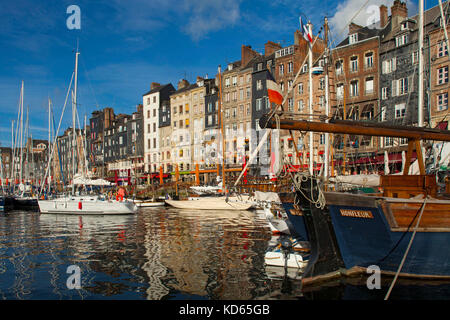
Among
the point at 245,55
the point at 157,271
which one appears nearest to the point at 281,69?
the point at 245,55

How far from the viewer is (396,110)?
141ft

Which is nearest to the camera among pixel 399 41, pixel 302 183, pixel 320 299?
pixel 320 299

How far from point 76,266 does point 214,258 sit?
5.30 meters

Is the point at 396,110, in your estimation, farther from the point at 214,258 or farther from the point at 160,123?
the point at 160,123

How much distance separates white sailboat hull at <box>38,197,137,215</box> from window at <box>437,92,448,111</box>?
1317 inches

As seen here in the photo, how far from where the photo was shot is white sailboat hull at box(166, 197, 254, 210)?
3850 cm

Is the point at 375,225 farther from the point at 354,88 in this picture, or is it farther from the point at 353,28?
the point at 353,28

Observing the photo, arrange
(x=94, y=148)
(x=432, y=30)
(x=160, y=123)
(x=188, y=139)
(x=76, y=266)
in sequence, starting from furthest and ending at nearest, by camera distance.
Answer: (x=94, y=148), (x=160, y=123), (x=188, y=139), (x=432, y=30), (x=76, y=266)

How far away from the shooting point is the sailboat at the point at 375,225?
9891 mm

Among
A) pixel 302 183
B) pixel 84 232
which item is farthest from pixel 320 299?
pixel 84 232

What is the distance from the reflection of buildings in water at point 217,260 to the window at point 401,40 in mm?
31508

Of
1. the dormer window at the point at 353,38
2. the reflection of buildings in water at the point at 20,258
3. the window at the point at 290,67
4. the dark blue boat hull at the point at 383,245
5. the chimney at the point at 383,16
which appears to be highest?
the chimney at the point at 383,16

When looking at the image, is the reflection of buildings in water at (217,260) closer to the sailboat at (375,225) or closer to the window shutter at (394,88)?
the sailboat at (375,225)

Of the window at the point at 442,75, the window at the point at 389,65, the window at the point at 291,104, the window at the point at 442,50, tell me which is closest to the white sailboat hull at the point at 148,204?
the window at the point at 291,104
